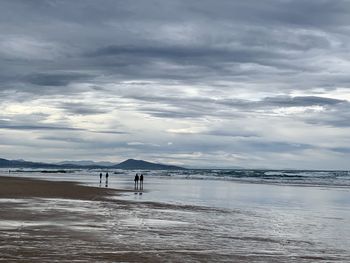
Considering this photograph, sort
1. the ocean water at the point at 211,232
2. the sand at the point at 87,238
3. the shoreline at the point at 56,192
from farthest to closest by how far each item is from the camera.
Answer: the shoreline at the point at 56,192 → the ocean water at the point at 211,232 → the sand at the point at 87,238

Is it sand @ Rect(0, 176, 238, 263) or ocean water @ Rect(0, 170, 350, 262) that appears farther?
ocean water @ Rect(0, 170, 350, 262)

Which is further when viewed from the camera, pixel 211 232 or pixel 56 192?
pixel 56 192

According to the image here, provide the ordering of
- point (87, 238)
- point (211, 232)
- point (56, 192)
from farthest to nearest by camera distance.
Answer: point (56, 192)
point (211, 232)
point (87, 238)

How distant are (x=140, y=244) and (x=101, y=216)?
760 cm

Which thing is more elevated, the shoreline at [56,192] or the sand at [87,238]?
the shoreline at [56,192]

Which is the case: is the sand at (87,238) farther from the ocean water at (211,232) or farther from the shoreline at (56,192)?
the shoreline at (56,192)

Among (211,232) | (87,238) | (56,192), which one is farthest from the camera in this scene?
(56,192)

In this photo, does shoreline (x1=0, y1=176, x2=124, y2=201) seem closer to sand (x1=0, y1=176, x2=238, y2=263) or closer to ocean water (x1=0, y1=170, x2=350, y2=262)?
ocean water (x1=0, y1=170, x2=350, y2=262)

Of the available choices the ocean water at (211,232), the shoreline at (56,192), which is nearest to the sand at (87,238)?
the ocean water at (211,232)

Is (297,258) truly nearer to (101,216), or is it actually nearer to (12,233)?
(12,233)

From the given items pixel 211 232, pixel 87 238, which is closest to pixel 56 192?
pixel 211 232

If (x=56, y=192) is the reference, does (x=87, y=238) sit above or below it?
below

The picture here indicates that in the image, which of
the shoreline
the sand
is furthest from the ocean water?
the shoreline

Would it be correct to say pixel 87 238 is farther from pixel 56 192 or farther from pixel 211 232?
pixel 56 192
